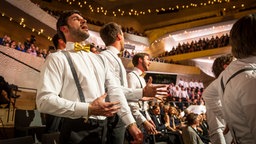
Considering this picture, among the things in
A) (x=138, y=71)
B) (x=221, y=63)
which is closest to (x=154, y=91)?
(x=221, y=63)

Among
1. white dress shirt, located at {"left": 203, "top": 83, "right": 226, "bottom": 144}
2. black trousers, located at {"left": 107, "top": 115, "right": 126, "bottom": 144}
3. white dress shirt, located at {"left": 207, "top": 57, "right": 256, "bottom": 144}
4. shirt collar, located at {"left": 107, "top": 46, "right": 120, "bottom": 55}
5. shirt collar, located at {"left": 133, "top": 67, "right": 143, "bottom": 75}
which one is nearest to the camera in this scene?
white dress shirt, located at {"left": 207, "top": 57, "right": 256, "bottom": 144}

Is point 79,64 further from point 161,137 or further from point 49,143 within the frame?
point 161,137

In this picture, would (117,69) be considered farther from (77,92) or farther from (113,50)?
(77,92)

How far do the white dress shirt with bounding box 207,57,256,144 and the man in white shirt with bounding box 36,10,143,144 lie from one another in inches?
22.8

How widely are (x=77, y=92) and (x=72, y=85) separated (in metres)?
0.06

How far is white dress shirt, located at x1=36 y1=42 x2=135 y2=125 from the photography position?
1.58 metres

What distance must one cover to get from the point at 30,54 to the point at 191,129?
19.0 ft

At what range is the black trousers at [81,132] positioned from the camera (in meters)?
1.60

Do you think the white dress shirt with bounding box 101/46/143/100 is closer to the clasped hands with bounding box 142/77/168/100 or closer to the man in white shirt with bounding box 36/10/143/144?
the clasped hands with bounding box 142/77/168/100

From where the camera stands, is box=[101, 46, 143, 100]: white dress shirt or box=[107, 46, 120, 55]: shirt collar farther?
box=[107, 46, 120, 55]: shirt collar

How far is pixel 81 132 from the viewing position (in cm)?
162

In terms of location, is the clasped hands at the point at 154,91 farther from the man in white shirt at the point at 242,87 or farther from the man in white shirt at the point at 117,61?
the man in white shirt at the point at 242,87

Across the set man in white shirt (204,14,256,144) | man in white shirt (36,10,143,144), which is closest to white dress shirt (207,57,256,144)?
man in white shirt (204,14,256,144)

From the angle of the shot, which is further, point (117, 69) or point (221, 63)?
point (221, 63)
